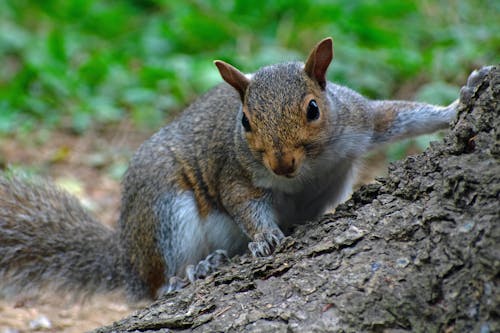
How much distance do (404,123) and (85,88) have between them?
9.99 feet

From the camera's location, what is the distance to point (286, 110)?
2229 millimetres

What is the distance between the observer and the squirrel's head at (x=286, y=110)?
2.18 metres

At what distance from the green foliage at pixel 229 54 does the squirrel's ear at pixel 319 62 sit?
184 cm

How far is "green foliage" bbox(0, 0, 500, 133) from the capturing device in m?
4.62

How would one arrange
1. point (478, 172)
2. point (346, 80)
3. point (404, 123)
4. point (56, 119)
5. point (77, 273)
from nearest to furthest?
1. point (478, 172)
2. point (404, 123)
3. point (77, 273)
4. point (346, 80)
5. point (56, 119)

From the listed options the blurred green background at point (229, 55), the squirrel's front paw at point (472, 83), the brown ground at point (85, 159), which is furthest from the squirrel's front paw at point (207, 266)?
the blurred green background at point (229, 55)

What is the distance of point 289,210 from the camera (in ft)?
8.63

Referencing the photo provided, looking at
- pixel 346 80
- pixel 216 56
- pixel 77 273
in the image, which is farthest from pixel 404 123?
pixel 216 56

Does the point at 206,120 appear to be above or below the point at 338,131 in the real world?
above

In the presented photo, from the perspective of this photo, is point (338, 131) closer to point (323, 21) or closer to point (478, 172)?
point (478, 172)

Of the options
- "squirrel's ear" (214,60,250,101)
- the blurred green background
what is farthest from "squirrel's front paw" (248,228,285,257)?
the blurred green background

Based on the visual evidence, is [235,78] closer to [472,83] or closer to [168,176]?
[168,176]

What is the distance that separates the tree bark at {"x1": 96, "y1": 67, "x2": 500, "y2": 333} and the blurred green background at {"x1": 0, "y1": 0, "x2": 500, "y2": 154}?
2.37 meters

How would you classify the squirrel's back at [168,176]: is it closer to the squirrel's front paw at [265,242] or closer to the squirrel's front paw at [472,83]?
the squirrel's front paw at [265,242]
